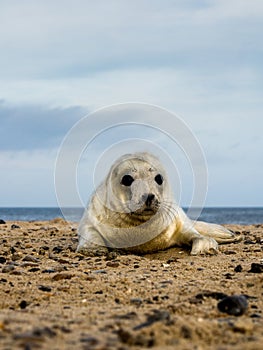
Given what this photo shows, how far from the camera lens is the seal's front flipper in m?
10.9

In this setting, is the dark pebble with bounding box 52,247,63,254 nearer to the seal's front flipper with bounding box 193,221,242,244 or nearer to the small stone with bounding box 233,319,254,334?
the seal's front flipper with bounding box 193,221,242,244

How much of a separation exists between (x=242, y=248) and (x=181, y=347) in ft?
22.0

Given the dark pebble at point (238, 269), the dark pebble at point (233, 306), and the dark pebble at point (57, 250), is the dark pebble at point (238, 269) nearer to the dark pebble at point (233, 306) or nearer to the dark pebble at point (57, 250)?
the dark pebble at point (233, 306)

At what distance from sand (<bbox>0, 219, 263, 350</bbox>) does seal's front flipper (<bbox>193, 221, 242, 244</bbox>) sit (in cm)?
101

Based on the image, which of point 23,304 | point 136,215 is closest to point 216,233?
point 136,215

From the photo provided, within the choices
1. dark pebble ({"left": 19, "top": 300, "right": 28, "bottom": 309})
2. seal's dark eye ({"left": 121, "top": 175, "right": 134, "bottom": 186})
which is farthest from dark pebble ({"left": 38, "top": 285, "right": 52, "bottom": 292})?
seal's dark eye ({"left": 121, "top": 175, "right": 134, "bottom": 186})

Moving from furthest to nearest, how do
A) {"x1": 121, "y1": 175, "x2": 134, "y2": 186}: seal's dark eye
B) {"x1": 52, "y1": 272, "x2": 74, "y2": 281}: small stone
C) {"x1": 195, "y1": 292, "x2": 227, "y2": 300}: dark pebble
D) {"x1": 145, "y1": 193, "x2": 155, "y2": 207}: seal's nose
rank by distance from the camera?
{"x1": 121, "y1": 175, "x2": 134, "y2": 186}: seal's dark eye < {"x1": 145, "y1": 193, "x2": 155, "y2": 207}: seal's nose < {"x1": 52, "y1": 272, "x2": 74, "y2": 281}: small stone < {"x1": 195, "y1": 292, "x2": 227, "y2": 300}: dark pebble

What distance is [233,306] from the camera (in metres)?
4.99

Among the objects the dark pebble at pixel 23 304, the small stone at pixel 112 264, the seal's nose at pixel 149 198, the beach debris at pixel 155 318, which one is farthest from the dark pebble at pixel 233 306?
the seal's nose at pixel 149 198

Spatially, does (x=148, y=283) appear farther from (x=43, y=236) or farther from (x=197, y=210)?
(x=43, y=236)

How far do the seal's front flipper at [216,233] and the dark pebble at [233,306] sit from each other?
224 inches

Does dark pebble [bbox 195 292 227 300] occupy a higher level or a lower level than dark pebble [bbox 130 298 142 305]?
higher

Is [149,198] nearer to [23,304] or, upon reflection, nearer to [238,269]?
[238,269]

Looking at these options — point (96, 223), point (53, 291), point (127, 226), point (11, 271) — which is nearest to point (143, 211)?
point (127, 226)
